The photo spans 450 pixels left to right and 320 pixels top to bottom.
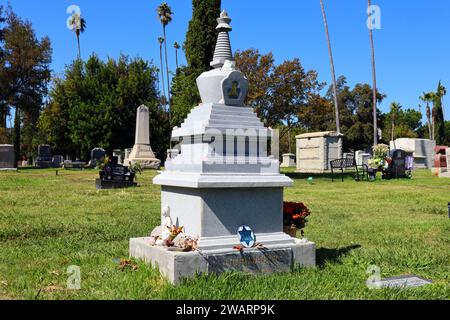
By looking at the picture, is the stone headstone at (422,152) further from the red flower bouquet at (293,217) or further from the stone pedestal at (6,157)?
the red flower bouquet at (293,217)

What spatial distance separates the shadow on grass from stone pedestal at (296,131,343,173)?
68.0 ft

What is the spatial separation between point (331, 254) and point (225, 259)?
2.08 meters

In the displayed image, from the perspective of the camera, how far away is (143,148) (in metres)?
33.0

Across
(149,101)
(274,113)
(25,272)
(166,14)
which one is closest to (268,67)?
Result: (274,113)

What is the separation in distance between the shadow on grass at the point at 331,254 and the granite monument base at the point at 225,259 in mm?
483

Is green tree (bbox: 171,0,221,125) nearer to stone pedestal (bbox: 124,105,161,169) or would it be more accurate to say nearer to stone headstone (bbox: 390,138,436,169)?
stone pedestal (bbox: 124,105,161,169)

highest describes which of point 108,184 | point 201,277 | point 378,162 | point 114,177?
point 378,162

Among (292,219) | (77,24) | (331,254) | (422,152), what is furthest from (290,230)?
(77,24)

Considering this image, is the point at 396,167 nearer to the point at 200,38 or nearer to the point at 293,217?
the point at 200,38

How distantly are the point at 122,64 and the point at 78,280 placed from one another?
141 feet

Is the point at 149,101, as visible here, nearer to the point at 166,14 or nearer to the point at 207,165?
the point at 166,14

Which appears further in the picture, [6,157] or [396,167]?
[6,157]
